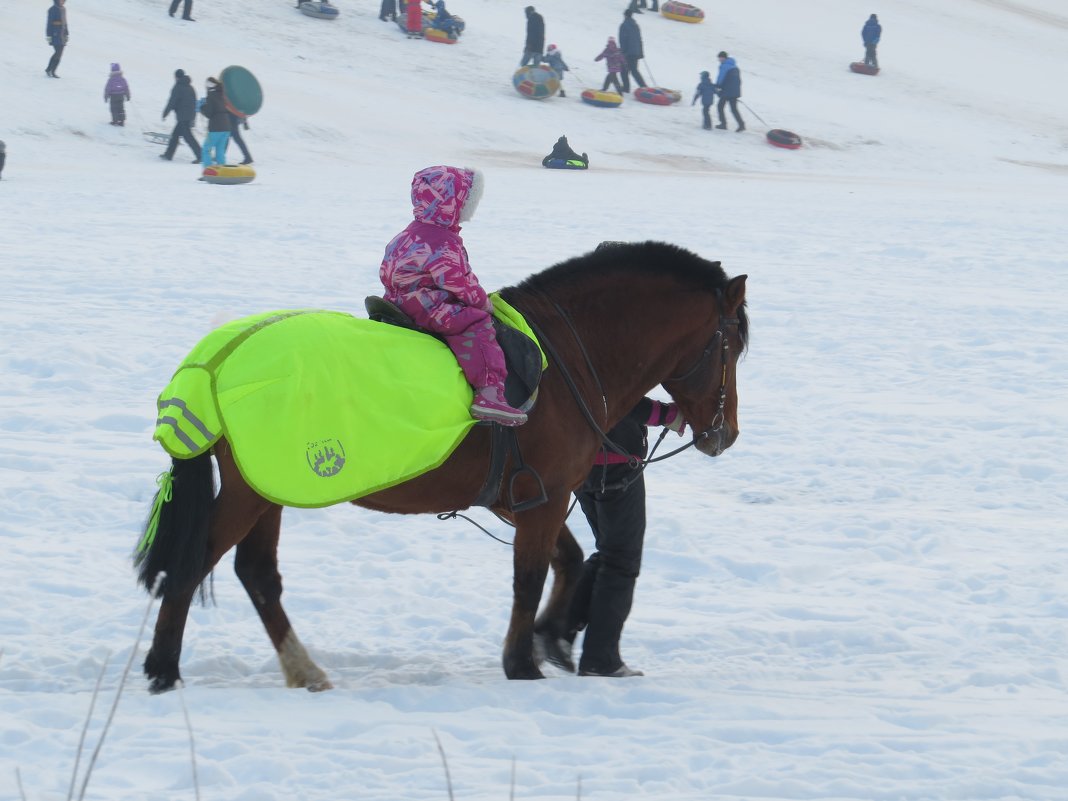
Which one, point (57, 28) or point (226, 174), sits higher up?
point (57, 28)

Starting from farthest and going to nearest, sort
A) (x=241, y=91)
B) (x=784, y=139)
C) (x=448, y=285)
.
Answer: (x=784, y=139)
(x=241, y=91)
(x=448, y=285)

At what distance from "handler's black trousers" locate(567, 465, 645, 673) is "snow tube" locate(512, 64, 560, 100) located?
26.8 metres

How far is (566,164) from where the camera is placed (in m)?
24.0

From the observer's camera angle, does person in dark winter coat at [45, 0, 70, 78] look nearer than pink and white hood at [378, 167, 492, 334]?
No

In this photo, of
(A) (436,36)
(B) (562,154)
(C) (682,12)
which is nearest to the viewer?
(B) (562,154)

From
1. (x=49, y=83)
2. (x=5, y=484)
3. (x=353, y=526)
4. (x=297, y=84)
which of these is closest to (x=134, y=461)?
Answer: (x=5, y=484)

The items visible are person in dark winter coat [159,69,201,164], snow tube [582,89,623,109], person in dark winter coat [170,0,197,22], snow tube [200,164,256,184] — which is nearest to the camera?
snow tube [200,164,256,184]

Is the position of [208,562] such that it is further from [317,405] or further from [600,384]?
[600,384]

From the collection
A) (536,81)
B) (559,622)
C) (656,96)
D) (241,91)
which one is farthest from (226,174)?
(559,622)

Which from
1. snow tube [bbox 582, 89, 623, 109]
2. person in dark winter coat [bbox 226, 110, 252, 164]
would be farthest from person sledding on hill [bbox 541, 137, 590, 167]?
snow tube [bbox 582, 89, 623, 109]

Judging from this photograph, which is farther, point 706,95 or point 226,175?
point 706,95

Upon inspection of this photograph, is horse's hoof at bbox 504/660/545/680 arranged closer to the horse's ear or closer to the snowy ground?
the snowy ground

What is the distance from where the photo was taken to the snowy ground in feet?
12.5

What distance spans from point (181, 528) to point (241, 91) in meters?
19.6
